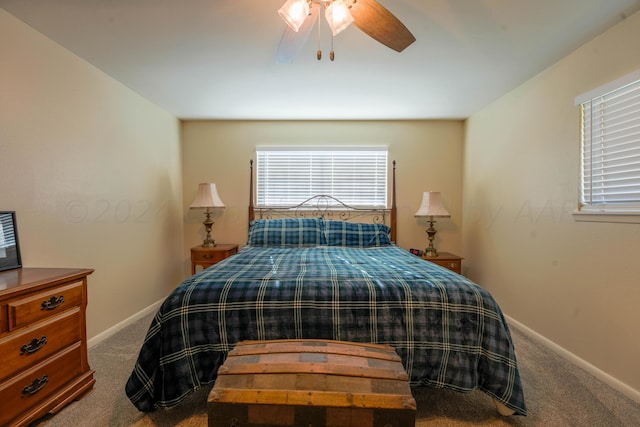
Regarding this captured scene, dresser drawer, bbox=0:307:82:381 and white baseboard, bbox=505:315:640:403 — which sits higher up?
dresser drawer, bbox=0:307:82:381

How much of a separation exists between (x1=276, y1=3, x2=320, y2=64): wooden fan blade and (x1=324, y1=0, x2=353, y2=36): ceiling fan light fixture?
120 mm

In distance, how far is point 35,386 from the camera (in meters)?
1.43

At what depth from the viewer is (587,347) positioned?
2002 mm

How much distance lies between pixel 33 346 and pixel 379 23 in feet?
7.60

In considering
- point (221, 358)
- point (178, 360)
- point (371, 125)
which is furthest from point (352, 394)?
point (371, 125)

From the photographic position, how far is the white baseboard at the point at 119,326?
2320mm

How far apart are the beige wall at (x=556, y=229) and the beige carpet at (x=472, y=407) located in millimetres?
244

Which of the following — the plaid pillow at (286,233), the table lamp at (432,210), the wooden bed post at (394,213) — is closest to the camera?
the plaid pillow at (286,233)

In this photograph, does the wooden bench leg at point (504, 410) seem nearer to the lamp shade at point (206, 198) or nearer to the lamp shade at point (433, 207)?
the lamp shade at point (433, 207)

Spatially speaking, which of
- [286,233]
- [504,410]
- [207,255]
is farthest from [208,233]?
[504,410]

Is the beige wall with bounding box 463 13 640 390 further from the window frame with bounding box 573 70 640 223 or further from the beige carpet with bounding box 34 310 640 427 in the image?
the beige carpet with bounding box 34 310 640 427

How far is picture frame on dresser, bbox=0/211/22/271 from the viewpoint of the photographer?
1.63 m

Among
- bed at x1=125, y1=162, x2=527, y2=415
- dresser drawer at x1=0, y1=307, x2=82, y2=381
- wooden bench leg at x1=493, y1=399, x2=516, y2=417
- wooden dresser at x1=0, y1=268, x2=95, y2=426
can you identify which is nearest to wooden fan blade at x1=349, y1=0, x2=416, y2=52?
bed at x1=125, y1=162, x2=527, y2=415

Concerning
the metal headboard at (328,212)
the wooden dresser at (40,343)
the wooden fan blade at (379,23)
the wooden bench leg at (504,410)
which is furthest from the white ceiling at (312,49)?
the wooden bench leg at (504,410)
